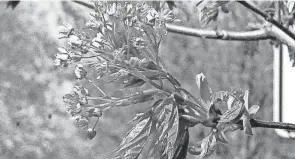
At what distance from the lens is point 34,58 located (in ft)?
13.7

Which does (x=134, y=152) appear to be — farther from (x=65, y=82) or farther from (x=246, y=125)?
(x=65, y=82)

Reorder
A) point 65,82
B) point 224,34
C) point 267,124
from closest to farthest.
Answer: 1. point 267,124
2. point 224,34
3. point 65,82

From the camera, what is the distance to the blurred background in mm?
3779

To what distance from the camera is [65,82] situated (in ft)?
13.1

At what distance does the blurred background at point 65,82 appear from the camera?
12.4 feet

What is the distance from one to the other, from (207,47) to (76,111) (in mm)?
3342

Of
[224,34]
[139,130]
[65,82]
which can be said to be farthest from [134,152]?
[65,82]

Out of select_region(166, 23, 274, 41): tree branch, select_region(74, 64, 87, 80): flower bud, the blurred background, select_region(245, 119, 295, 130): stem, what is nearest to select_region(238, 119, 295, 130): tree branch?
select_region(245, 119, 295, 130): stem

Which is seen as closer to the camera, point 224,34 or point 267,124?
point 267,124

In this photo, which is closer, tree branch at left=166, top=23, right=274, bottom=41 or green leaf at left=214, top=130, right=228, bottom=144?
green leaf at left=214, top=130, right=228, bottom=144

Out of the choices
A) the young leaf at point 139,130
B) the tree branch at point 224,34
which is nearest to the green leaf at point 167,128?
the young leaf at point 139,130

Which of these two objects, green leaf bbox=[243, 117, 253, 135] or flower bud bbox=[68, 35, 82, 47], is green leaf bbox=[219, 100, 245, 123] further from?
flower bud bbox=[68, 35, 82, 47]

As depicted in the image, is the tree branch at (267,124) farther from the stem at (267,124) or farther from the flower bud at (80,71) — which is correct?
the flower bud at (80,71)

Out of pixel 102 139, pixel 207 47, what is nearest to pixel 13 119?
pixel 102 139
